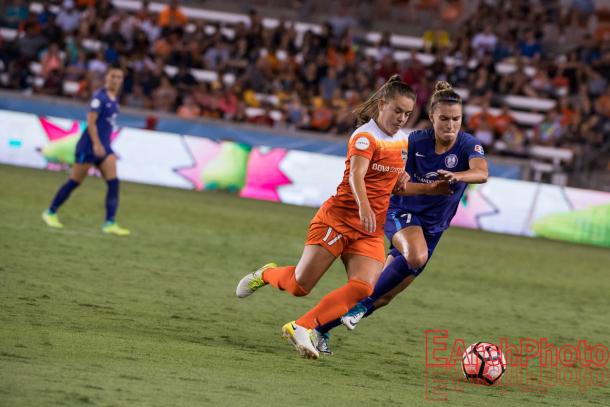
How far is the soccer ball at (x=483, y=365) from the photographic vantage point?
679cm

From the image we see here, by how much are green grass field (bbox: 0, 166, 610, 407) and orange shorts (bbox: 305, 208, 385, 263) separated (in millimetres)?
743

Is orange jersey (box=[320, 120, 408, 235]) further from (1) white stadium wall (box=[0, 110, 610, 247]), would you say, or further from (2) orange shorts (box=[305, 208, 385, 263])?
(1) white stadium wall (box=[0, 110, 610, 247])

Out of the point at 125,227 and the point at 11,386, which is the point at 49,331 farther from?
the point at 125,227

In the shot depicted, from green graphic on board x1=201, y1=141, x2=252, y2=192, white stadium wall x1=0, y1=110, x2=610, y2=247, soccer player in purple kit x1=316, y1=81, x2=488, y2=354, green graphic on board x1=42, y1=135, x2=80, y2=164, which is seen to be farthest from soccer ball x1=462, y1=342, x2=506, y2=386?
green graphic on board x1=42, y1=135, x2=80, y2=164

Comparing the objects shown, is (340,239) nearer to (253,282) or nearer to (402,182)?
(402,182)

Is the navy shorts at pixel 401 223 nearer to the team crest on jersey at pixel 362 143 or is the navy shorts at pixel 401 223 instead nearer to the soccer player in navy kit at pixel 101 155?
the team crest on jersey at pixel 362 143

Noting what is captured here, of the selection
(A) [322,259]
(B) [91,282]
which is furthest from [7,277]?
(A) [322,259]

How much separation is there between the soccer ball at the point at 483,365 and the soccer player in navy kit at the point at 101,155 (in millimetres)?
7077

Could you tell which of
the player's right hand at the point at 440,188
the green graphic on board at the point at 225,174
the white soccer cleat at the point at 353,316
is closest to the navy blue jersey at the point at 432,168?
the player's right hand at the point at 440,188

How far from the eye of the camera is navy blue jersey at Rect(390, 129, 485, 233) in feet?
26.6

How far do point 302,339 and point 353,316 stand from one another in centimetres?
60

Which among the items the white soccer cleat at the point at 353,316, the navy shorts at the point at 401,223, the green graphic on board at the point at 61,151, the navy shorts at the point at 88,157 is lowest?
the green graphic on board at the point at 61,151

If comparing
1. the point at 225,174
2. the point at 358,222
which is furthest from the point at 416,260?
the point at 225,174

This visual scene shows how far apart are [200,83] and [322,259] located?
59.2ft
